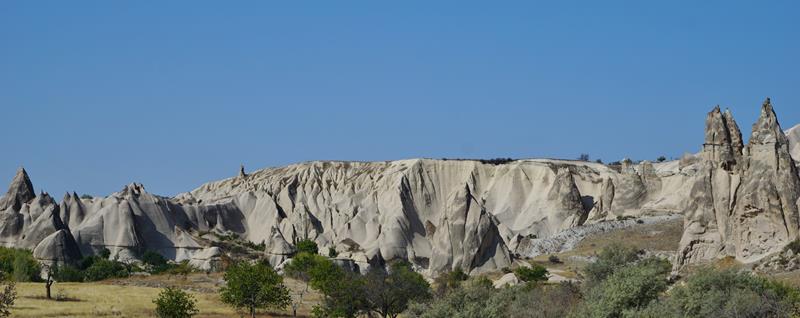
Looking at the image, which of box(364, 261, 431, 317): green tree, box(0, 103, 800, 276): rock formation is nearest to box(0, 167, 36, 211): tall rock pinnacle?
box(0, 103, 800, 276): rock formation

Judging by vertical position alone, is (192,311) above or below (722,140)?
below

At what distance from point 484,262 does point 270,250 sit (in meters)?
23.9

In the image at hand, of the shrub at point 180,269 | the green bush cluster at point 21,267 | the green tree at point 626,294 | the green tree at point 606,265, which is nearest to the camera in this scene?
the green tree at point 626,294

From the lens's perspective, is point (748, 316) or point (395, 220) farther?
point (395, 220)

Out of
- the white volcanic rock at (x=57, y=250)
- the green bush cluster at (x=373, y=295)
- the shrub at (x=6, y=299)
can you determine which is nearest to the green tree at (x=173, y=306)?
the shrub at (x=6, y=299)

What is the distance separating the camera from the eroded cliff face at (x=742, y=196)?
222ft

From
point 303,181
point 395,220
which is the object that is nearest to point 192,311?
point 395,220

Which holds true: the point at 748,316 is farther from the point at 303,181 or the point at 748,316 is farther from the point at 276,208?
the point at 303,181

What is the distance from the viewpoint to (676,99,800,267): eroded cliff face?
6781 centimetres

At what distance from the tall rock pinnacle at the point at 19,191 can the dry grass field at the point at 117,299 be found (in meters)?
38.3

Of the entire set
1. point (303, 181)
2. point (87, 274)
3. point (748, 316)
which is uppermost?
point (303, 181)

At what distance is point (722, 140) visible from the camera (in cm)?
7531

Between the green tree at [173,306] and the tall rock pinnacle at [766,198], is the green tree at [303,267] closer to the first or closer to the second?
the green tree at [173,306]

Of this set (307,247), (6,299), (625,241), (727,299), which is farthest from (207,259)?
(727,299)
